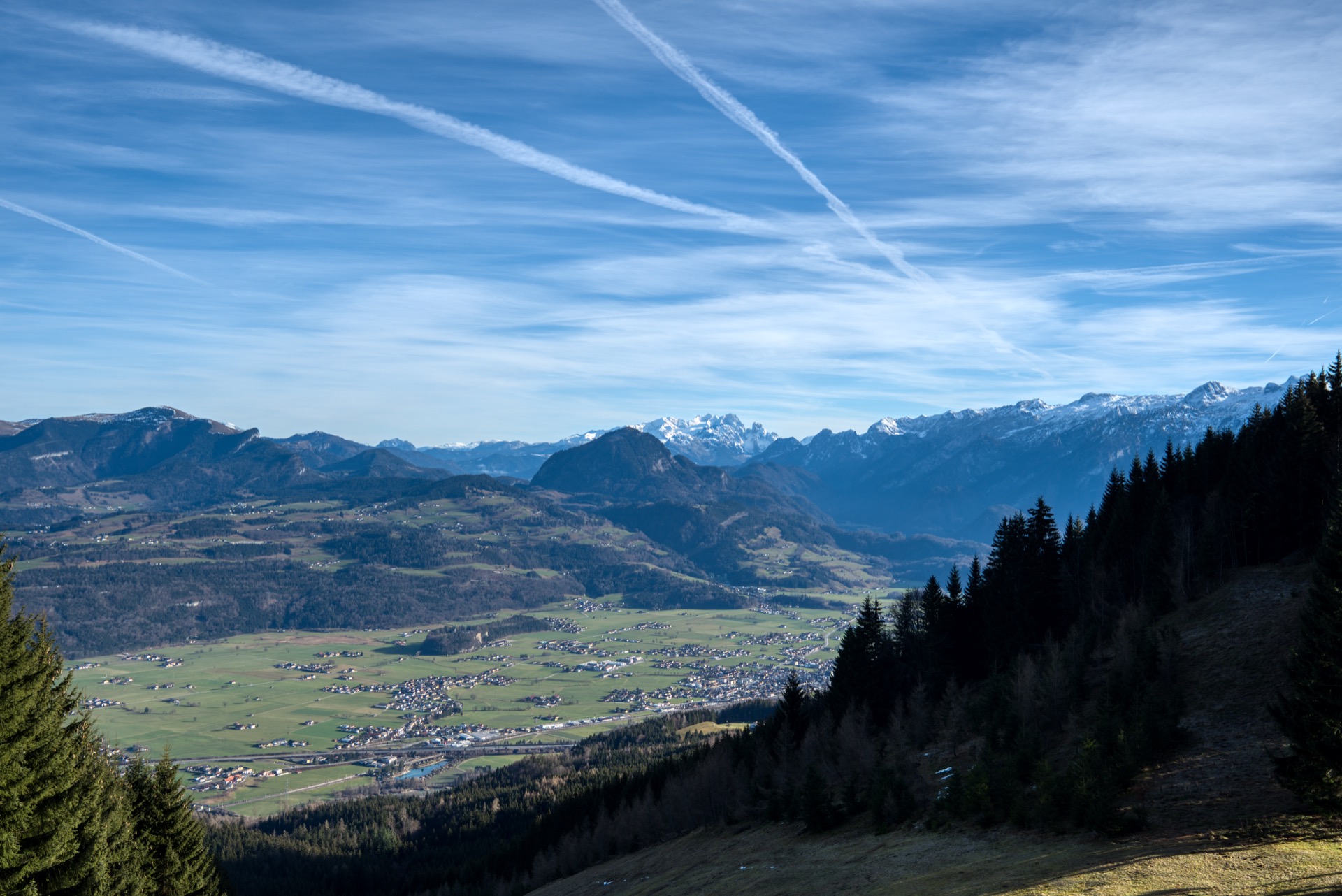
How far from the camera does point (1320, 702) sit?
133 feet

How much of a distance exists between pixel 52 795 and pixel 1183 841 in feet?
172

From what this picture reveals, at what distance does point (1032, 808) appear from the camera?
5228 centimetres

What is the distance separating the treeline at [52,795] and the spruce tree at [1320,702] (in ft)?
182

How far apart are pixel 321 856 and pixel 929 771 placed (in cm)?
12136

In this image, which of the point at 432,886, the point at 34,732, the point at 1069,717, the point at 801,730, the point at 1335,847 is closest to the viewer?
the point at 34,732

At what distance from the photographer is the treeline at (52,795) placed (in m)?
33.9

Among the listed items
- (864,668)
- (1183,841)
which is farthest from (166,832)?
(864,668)

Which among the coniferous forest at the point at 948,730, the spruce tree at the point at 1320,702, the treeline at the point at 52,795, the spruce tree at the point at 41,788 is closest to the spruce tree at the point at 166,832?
the coniferous forest at the point at 948,730

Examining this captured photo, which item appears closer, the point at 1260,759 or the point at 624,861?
the point at 1260,759

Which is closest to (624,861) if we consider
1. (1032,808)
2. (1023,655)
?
(1023,655)

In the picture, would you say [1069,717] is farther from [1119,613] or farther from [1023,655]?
[1119,613]

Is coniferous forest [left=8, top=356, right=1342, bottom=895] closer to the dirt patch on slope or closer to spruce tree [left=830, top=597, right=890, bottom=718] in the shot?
spruce tree [left=830, top=597, right=890, bottom=718]

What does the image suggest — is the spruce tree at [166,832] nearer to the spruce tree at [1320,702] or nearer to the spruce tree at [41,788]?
the spruce tree at [41,788]

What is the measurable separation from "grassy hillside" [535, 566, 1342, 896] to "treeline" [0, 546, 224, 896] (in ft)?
120
